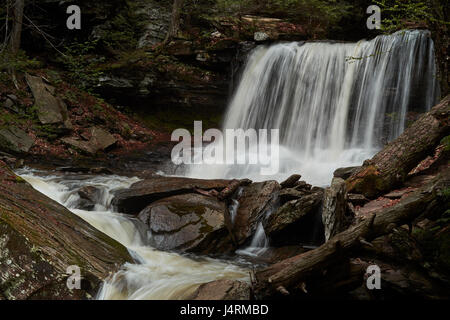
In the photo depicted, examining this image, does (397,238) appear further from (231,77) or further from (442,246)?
(231,77)

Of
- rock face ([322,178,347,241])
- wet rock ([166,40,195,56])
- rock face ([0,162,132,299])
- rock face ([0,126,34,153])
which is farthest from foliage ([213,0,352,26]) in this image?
rock face ([0,162,132,299])

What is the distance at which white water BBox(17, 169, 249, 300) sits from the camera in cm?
450

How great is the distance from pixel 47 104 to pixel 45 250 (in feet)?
27.7

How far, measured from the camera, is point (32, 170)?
8.84 m

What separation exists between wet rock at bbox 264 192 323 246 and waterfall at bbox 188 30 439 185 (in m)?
2.51

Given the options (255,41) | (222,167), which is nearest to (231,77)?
(255,41)

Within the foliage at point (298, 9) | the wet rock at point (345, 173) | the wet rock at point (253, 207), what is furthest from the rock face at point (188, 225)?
the foliage at point (298, 9)

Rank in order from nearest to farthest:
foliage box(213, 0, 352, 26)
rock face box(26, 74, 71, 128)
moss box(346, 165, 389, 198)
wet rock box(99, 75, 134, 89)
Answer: moss box(346, 165, 389, 198) < rock face box(26, 74, 71, 128) < wet rock box(99, 75, 134, 89) < foliage box(213, 0, 352, 26)

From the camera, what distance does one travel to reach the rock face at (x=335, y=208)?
5062mm

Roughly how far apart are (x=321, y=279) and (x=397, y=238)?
99 centimetres

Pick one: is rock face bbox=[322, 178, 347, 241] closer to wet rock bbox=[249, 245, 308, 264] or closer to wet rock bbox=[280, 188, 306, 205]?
wet rock bbox=[249, 245, 308, 264]

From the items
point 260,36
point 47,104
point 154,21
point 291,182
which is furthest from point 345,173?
point 154,21

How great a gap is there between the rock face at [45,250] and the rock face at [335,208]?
2.91m

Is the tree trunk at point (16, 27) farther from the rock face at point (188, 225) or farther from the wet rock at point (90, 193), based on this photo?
the rock face at point (188, 225)
